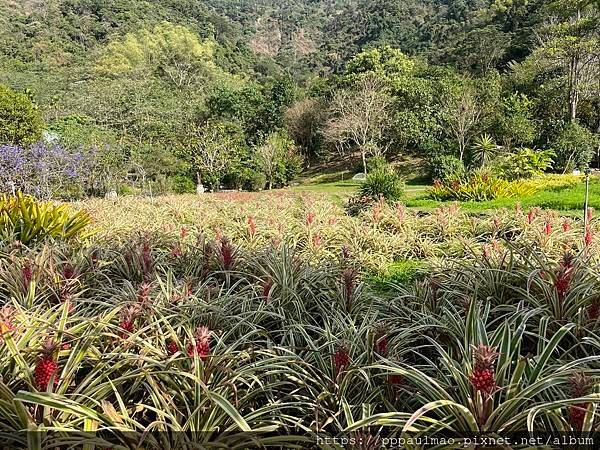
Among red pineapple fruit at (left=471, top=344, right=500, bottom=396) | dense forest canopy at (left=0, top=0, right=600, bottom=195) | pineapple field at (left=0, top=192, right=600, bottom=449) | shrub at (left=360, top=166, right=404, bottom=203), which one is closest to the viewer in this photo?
red pineapple fruit at (left=471, top=344, right=500, bottom=396)

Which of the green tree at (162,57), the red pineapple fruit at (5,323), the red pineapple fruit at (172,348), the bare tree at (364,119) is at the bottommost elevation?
the red pineapple fruit at (172,348)

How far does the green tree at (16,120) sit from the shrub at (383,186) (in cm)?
1467

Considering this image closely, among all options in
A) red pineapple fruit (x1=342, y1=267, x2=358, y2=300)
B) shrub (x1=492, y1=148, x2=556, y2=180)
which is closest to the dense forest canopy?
shrub (x1=492, y1=148, x2=556, y2=180)

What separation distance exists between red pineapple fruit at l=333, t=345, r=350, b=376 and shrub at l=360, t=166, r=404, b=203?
8535mm

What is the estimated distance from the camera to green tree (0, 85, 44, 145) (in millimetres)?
17984

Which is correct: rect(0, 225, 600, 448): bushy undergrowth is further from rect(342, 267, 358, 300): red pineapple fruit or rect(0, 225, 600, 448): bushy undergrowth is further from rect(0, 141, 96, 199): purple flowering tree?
rect(0, 141, 96, 199): purple flowering tree

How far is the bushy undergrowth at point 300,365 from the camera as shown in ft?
5.02

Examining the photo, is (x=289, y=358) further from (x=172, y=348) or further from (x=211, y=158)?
(x=211, y=158)

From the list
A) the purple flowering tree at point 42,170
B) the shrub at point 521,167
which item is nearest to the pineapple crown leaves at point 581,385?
the purple flowering tree at point 42,170

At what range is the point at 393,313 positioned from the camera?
2.71 meters

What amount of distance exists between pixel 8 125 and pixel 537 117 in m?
26.4

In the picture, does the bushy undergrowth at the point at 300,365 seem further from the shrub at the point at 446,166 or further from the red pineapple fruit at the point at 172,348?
the shrub at the point at 446,166

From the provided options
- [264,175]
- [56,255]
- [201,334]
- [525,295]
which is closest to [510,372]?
[525,295]

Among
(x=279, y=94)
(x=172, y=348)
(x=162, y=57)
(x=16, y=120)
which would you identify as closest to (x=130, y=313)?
(x=172, y=348)
